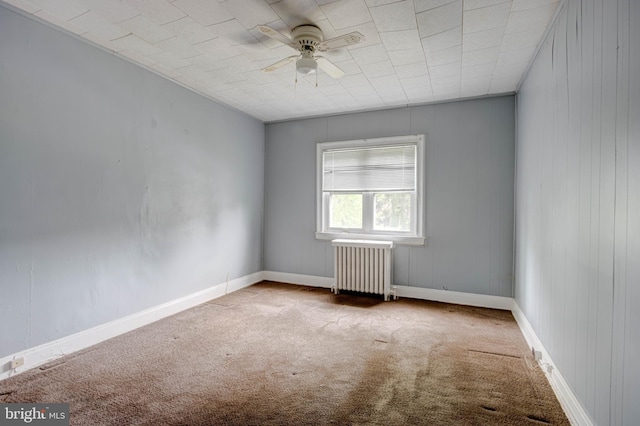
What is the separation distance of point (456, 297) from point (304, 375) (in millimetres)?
2664

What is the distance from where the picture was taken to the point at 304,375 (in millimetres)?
2395

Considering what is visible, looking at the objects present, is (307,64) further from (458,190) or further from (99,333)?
(99,333)

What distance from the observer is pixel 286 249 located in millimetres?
5262

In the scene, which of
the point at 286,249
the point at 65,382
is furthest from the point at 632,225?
the point at 286,249

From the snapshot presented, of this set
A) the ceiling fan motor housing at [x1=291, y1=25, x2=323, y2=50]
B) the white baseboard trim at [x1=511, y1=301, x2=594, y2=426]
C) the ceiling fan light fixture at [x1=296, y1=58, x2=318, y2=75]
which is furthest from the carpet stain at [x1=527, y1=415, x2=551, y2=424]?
the ceiling fan motor housing at [x1=291, y1=25, x2=323, y2=50]

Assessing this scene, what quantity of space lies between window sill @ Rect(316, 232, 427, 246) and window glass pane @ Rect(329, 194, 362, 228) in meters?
0.16

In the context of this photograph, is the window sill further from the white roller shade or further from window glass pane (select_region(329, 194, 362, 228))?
the white roller shade

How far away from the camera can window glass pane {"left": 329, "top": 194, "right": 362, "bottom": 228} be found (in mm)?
4816

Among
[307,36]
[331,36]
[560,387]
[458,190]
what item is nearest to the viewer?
[560,387]

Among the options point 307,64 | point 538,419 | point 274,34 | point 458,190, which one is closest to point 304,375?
point 538,419

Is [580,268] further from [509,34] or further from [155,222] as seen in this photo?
[155,222]

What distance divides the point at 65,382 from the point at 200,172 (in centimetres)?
259

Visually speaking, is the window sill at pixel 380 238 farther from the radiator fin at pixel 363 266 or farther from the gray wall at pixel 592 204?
the gray wall at pixel 592 204

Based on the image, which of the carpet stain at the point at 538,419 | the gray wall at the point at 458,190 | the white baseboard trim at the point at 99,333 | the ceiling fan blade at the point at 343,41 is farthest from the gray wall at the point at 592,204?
the white baseboard trim at the point at 99,333
